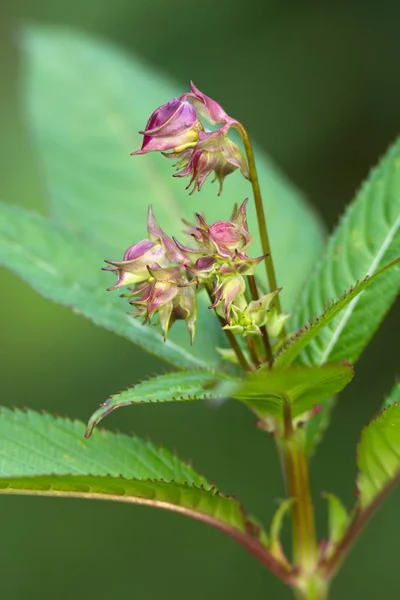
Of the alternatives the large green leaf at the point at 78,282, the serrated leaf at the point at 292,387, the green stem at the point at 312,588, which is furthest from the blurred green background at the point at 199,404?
the serrated leaf at the point at 292,387

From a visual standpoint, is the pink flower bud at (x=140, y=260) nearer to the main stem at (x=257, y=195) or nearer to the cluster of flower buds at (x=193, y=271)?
the cluster of flower buds at (x=193, y=271)

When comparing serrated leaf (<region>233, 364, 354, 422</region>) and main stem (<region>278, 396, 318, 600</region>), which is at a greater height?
serrated leaf (<region>233, 364, 354, 422</region>)

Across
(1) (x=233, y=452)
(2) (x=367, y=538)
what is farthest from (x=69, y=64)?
(2) (x=367, y=538)

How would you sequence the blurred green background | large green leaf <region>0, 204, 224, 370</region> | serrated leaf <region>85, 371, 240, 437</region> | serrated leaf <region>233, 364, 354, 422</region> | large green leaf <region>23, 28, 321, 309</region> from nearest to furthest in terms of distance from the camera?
serrated leaf <region>233, 364, 354, 422</region>
serrated leaf <region>85, 371, 240, 437</region>
large green leaf <region>0, 204, 224, 370</region>
large green leaf <region>23, 28, 321, 309</region>
the blurred green background

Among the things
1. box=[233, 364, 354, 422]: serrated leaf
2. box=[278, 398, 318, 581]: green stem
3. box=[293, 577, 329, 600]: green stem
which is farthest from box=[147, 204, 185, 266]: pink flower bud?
box=[293, 577, 329, 600]: green stem

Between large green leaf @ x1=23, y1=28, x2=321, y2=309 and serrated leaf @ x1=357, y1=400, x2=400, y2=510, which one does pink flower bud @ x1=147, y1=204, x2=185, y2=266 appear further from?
large green leaf @ x1=23, y1=28, x2=321, y2=309

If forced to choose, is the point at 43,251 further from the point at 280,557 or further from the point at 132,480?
the point at 280,557
